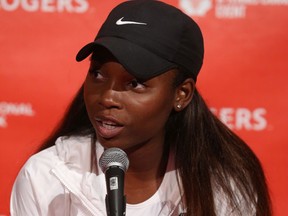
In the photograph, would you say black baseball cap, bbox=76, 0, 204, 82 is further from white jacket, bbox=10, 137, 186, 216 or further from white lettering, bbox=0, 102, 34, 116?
white lettering, bbox=0, 102, 34, 116

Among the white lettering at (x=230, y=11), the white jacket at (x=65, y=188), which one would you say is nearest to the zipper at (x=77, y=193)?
the white jacket at (x=65, y=188)

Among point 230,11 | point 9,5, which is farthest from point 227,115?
point 9,5

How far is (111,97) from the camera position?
3.16ft

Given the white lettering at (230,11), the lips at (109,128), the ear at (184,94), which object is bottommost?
the lips at (109,128)

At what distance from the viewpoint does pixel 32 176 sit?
43.4 inches

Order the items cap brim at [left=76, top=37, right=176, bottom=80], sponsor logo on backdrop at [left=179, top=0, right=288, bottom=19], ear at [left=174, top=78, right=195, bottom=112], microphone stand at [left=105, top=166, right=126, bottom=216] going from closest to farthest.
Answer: microphone stand at [left=105, top=166, right=126, bottom=216] < cap brim at [left=76, top=37, right=176, bottom=80] < ear at [left=174, top=78, right=195, bottom=112] < sponsor logo on backdrop at [left=179, top=0, right=288, bottom=19]

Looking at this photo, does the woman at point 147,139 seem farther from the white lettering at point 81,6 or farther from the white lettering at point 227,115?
the white lettering at point 81,6

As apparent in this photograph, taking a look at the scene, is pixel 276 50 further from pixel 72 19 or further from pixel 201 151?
pixel 72 19

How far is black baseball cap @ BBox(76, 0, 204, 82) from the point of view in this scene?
3.15 ft

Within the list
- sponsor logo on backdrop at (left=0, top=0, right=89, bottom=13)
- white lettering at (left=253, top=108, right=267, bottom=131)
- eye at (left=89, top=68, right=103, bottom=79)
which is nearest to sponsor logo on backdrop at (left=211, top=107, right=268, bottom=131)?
white lettering at (left=253, top=108, right=267, bottom=131)

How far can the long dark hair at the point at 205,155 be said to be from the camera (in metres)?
1.18

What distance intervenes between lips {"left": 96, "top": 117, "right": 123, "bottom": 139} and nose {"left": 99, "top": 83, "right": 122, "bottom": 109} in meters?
0.03

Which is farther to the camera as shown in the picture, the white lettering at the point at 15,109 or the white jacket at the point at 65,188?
the white lettering at the point at 15,109

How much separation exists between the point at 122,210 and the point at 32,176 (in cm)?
45
